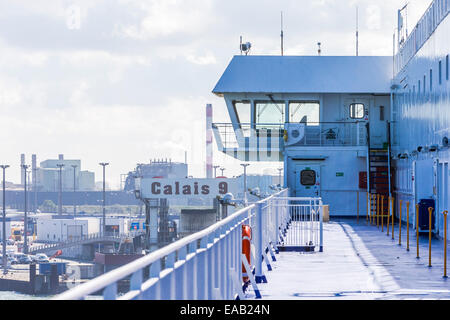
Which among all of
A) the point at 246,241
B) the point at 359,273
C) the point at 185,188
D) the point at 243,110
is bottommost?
the point at 359,273

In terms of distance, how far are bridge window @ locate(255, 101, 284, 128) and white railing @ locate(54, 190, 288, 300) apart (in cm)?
2034

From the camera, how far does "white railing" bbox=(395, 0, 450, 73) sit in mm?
18994

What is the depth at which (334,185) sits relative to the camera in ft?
99.2

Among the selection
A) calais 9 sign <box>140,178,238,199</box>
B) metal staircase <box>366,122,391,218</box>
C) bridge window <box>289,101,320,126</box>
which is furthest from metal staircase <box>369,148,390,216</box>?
calais 9 sign <box>140,178,238,199</box>

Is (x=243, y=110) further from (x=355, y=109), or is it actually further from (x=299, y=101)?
(x=355, y=109)

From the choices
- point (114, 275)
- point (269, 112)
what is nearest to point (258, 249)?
point (114, 275)

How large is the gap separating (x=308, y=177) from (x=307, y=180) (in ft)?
0.41

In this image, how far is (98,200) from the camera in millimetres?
193750

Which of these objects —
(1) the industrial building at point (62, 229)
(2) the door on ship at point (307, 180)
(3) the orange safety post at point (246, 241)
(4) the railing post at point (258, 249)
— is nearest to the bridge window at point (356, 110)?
(2) the door on ship at point (307, 180)

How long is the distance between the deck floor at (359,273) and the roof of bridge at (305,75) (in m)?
13.4

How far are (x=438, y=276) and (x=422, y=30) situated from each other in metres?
11.8

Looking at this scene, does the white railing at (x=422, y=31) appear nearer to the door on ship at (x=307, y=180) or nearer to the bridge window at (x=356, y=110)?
the bridge window at (x=356, y=110)
